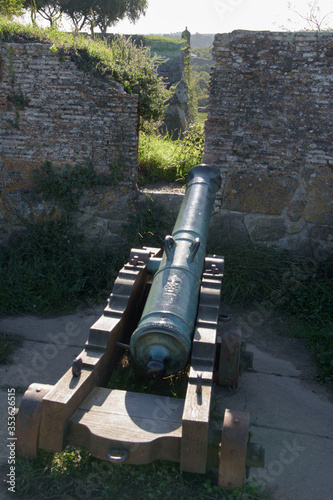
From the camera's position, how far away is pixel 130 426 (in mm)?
2449

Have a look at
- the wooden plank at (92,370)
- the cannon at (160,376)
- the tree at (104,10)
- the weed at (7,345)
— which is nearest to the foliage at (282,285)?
the cannon at (160,376)

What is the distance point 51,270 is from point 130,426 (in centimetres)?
321

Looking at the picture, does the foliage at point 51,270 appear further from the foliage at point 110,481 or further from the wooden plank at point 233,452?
the wooden plank at point 233,452

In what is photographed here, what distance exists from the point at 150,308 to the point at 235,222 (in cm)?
295

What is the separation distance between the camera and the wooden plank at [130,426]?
7.66 ft

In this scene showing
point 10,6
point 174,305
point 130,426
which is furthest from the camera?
point 10,6

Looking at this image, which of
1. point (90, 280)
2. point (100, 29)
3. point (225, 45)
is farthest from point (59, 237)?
point (100, 29)

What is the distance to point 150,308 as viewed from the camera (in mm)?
2891

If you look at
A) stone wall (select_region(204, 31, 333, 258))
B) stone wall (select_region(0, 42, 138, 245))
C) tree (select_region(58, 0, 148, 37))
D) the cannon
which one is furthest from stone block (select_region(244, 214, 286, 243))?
tree (select_region(58, 0, 148, 37))

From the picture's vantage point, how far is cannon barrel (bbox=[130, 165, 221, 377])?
2.74m

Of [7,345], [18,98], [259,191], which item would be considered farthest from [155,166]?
[7,345]

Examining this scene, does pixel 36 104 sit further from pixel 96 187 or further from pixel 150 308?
pixel 150 308

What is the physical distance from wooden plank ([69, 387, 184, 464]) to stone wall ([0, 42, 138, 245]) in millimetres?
3415

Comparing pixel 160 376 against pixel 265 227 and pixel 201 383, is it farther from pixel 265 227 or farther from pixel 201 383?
A: pixel 265 227
